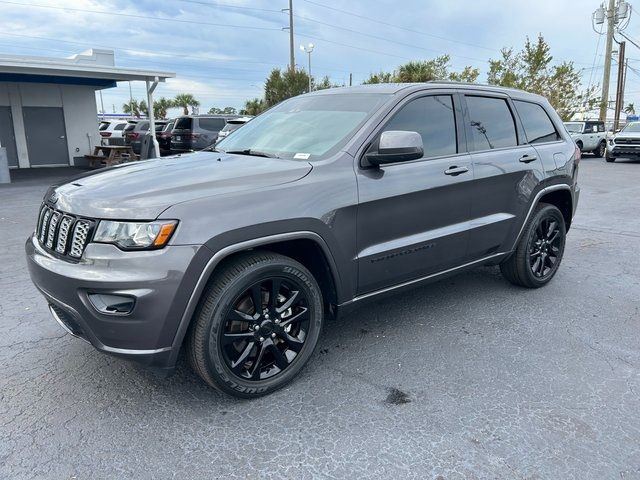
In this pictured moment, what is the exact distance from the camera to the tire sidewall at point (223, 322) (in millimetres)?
2629

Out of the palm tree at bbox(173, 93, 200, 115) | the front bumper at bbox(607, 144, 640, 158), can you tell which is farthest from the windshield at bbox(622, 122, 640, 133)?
the palm tree at bbox(173, 93, 200, 115)

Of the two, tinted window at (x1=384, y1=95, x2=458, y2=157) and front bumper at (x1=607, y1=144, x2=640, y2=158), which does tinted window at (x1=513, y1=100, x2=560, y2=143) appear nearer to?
tinted window at (x1=384, y1=95, x2=458, y2=157)

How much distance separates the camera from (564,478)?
89.3 inches

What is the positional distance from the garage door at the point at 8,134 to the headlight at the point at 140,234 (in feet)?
58.4

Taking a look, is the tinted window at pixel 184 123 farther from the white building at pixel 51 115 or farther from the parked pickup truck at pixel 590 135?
the parked pickup truck at pixel 590 135

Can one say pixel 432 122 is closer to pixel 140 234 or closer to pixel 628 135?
pixel 140 234

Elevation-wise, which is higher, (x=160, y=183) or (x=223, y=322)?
(x=160, y=183)

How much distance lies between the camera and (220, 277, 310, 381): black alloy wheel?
277 cm

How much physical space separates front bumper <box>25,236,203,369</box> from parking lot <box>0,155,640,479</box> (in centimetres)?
49

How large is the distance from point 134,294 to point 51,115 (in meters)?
18.3

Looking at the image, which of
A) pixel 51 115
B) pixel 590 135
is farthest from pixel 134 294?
pixel 590 135

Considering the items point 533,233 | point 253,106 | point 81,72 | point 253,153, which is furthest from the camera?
point 253,106

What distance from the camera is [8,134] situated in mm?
17047

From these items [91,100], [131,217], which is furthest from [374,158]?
[91,100]
